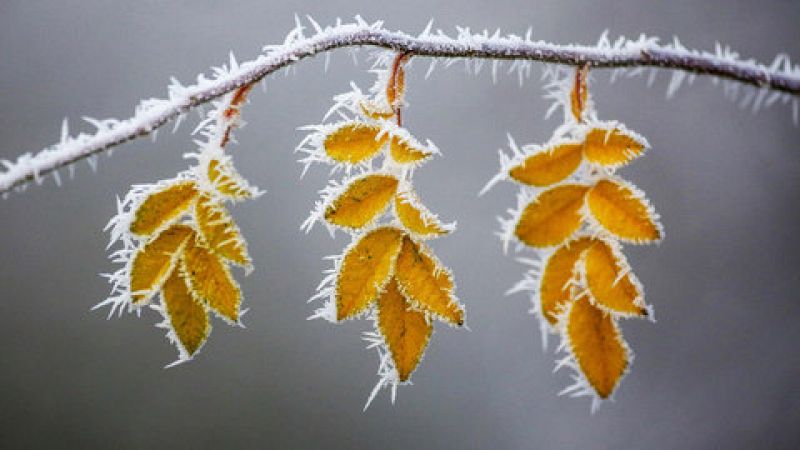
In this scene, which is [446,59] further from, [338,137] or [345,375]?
[345,375]

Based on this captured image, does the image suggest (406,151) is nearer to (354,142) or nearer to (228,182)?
(354,142)

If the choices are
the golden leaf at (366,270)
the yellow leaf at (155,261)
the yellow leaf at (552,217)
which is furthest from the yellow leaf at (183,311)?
the yellow leaf at (552,217)

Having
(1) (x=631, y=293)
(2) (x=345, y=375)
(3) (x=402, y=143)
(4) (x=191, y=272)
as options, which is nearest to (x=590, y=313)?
(1) (x=631, y=293)

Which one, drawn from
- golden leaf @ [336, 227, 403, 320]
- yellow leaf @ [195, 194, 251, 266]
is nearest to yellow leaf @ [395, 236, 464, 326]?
golden leaf @ [336, 227, 403, 320]

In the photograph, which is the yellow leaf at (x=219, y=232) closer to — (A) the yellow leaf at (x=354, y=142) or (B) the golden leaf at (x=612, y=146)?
(A) the yellow leaf at (x=354, y=142)

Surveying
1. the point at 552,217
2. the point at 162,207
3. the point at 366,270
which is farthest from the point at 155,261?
the point at 552,217

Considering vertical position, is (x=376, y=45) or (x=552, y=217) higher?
(x=376, y=45)
